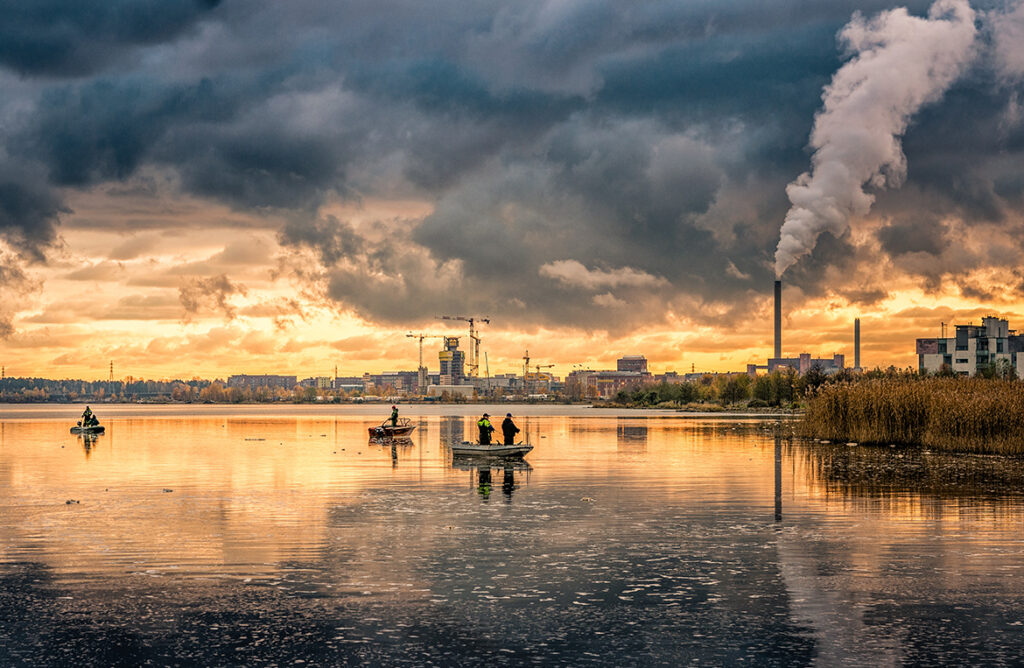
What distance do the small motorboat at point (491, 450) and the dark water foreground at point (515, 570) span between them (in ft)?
33.0

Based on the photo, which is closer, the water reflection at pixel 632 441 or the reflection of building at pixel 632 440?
the water reflection at pixel 632 441

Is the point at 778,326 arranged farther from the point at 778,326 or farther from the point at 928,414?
the point at 928,414

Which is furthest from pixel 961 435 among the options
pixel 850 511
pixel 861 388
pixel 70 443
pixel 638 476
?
pixel 70 443

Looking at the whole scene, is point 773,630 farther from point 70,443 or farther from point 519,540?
point 70,443

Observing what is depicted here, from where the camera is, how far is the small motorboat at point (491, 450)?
59.2 m

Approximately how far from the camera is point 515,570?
76.2ft

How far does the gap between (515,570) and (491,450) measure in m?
35.9

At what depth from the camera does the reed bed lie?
5928 cm

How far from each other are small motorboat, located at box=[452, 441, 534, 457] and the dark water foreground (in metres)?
10.1

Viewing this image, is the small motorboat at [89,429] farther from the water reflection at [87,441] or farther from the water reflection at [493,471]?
the water reflection at [493,471]

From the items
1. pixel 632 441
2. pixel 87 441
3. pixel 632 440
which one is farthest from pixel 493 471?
pixel 87 441

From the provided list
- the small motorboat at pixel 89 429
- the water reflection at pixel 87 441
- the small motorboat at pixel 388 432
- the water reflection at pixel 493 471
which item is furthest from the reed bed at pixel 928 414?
the small motorboat at pixel 89 429

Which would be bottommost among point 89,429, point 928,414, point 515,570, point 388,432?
point 89,429

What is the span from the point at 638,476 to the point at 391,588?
29243mm
